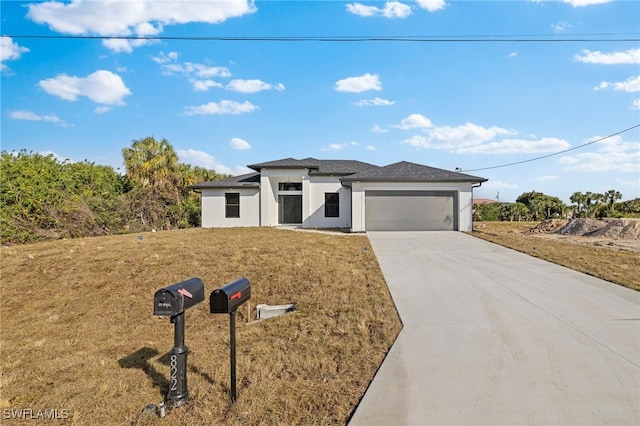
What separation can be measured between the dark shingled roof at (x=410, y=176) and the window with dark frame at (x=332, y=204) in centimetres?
275

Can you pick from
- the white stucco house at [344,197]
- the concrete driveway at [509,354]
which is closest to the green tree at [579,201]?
the white stucco house at [344,197]

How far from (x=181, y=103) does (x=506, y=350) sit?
18.6 meters

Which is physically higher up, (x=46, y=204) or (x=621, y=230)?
(x=46, y=204)

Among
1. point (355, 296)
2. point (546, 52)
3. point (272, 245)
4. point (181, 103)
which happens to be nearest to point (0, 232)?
point (181, 103)

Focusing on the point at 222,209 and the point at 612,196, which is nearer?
the point at 222,209

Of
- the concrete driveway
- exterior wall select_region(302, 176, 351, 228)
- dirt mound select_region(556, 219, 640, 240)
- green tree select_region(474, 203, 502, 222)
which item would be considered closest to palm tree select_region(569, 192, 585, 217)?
green tree select_region(474, 203, 502, 222)

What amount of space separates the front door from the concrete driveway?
1255 centimetres

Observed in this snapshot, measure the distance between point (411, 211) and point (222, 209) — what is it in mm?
10402

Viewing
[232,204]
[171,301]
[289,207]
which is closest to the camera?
[171,301]

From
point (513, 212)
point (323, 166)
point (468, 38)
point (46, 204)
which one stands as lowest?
point (513, 212)

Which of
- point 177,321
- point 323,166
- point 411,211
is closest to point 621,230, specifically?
point 411,211

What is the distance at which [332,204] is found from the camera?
716 inches

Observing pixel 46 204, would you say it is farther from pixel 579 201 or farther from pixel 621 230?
pixel 579 201

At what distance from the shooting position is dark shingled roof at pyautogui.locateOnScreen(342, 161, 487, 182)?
14938 mm
